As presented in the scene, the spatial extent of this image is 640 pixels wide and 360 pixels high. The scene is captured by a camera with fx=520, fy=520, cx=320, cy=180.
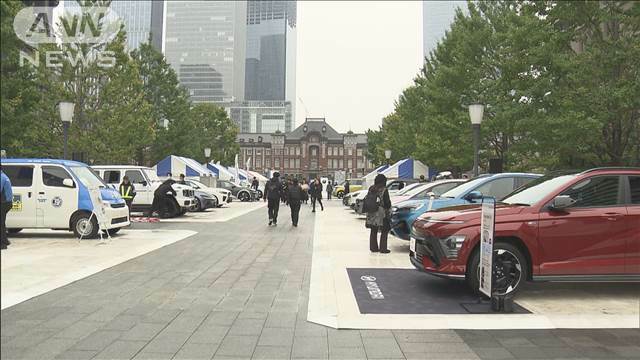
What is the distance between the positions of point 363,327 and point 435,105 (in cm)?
2423

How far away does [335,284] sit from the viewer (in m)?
7.31

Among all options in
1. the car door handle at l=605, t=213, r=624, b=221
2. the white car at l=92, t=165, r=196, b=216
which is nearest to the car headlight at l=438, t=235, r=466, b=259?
the car door handle at l=605, t=213, r=624, b=221

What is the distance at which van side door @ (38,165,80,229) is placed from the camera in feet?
40.0

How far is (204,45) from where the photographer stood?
Answer: 140m

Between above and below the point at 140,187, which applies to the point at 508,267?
below

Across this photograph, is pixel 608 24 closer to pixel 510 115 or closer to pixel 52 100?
pixel 510 115

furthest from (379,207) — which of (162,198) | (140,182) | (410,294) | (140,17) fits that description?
(140,17)

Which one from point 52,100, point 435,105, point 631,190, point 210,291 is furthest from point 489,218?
point 52,100

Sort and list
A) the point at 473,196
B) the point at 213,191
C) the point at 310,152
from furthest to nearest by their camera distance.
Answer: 1. the point at 310,152
2. the point at 213,191
3. the point at 473,196

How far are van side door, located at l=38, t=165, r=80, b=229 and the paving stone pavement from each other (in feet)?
17.1

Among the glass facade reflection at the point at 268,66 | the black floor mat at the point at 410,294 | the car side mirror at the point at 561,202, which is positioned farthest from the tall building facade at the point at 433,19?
the glass facade reflection at the point at 268,66

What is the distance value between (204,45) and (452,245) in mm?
141990

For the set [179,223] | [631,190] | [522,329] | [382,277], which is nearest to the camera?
[522,329]

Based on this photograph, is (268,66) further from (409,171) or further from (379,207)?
(379,207)
